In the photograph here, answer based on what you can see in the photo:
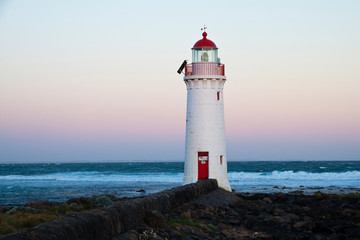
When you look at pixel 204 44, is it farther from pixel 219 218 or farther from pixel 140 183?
pixel 140 183

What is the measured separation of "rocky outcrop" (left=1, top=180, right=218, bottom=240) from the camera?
6188 mm

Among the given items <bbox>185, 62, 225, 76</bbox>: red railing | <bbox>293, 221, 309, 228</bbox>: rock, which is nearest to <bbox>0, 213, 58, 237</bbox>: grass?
<bbox>293, 221, 309, 228</bbox>: rock

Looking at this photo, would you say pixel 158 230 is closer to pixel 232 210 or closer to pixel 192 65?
pixel 232 210

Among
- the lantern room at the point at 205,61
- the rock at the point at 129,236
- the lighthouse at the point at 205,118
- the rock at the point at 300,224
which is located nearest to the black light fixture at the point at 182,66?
the lantern room at the point at 205,61

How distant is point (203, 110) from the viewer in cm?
1842

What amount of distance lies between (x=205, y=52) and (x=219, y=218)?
7921 millimetres

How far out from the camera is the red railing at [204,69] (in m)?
18.5

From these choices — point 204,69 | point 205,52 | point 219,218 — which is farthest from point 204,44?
point 219,218

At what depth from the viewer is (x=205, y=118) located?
18406mm

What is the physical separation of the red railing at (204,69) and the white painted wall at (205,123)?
0.24 meters

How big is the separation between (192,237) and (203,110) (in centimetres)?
919

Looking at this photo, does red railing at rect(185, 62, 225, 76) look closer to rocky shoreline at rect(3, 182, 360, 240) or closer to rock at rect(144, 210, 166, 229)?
rocky shoreline at rect(3, 182, 360, 240)

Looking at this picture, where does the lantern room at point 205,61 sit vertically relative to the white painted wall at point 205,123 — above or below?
above

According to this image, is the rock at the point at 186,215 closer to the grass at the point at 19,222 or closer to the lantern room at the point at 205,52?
the grass at the point at 19,222
